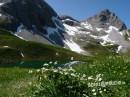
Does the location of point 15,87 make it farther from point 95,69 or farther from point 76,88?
point 76,88

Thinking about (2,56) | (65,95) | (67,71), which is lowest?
(65,95)

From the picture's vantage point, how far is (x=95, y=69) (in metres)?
18.8

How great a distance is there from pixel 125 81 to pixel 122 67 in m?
2.91

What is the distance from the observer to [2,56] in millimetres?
180250

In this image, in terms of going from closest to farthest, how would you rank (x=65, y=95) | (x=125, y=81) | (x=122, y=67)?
(x=65, y=95) < (x=125, y=81) < (x=122, y=67)

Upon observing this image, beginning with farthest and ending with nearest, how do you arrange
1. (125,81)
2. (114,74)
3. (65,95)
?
(114,74)
(125,81)
(65,95)

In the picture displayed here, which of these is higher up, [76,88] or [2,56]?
[2,56]

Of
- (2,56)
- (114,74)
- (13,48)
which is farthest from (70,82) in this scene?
(13,48)

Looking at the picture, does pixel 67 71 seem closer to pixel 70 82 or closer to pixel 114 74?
pixel 70 82

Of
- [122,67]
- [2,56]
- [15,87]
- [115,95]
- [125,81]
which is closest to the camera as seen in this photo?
[115,95]

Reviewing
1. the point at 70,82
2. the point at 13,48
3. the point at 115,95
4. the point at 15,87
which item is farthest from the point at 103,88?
the point at 13,48

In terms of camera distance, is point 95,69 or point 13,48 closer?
point 95,69

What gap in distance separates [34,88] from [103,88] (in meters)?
2.23

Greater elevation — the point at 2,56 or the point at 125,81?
the point at 2,56
